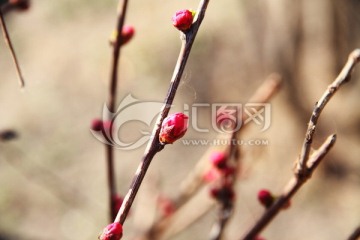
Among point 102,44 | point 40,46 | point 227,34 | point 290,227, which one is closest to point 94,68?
point 102,44

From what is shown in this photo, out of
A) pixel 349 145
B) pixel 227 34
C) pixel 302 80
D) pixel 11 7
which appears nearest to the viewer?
pixel 11 7

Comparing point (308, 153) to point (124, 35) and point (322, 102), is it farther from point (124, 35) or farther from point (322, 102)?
point (124, 35)

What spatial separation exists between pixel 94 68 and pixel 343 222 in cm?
157

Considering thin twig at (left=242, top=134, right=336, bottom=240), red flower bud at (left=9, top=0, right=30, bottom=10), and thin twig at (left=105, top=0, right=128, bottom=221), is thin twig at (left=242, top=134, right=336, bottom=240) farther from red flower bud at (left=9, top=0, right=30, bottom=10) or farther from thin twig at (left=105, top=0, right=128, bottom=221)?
red flower bud at (left=9, top=0, right=30, bottom=10)

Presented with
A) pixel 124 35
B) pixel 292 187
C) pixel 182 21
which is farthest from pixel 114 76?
pixel 292 187

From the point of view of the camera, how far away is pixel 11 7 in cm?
109

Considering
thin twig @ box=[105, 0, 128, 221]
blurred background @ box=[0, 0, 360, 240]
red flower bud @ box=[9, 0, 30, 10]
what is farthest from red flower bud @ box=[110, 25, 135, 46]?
blurred background @ box=[0, 0, 360, 240]

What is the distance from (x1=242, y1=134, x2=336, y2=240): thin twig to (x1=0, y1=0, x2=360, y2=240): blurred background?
1.23 m

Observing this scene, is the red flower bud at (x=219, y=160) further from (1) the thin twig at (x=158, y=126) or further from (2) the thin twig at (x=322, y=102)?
(1) the thin twig at (x=158, y=126)

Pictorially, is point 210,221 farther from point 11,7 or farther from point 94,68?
point 11,7

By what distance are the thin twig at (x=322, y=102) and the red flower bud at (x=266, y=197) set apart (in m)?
0.15

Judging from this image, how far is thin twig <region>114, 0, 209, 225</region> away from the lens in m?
0.63

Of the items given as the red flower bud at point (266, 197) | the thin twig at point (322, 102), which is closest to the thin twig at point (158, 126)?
the thin twig at point (322, 102)

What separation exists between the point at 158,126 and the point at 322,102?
235mm
